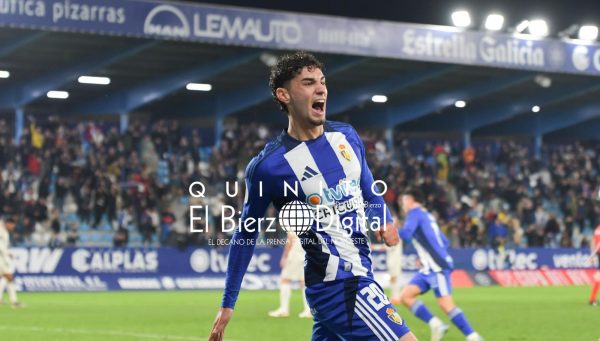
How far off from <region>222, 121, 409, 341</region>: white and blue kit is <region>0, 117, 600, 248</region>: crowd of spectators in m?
20.9

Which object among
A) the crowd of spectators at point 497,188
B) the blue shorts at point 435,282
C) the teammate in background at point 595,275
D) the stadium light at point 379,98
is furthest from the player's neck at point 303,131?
the stadium light at point 379,98

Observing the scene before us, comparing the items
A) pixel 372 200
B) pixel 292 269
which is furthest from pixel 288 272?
pixel 372 200

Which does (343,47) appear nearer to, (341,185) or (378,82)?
(378,82)

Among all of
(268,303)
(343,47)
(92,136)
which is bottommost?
(268,303)

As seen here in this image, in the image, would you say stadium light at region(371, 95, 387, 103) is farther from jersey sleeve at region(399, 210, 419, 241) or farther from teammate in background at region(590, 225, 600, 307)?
jersey sleeve at region(399, 210, 419, 241)

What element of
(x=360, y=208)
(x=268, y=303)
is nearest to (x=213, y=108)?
(x=268, y=303)

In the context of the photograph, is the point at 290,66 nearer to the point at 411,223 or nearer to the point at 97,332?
the point at 411,223

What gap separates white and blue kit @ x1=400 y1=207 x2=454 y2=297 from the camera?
548 inches

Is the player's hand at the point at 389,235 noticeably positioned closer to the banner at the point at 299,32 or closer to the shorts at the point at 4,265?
the shorts at the point at 4,265

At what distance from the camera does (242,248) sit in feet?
19.5

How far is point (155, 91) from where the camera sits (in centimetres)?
3684

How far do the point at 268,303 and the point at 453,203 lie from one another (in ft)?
55.4

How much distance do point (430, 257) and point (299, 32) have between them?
1853 cm

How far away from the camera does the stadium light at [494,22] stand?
35.3m
